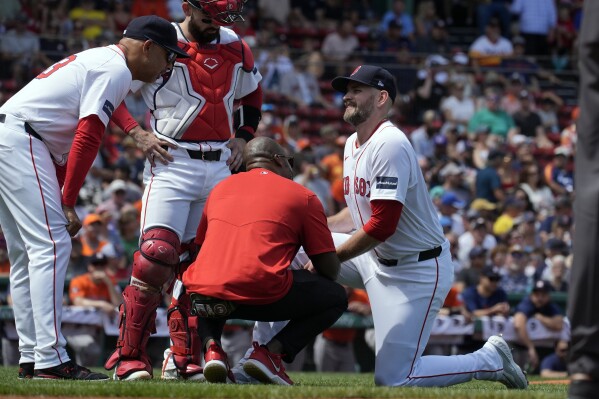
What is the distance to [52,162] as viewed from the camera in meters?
6.14

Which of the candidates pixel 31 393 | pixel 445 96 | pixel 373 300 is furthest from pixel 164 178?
pixel 445 96

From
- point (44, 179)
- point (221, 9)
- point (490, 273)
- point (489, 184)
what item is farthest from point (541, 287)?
point (44, 179)

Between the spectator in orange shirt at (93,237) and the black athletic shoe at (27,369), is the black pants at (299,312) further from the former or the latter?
the spectator in orange shirt at (93,237)

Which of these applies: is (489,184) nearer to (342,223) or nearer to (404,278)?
(342,223)

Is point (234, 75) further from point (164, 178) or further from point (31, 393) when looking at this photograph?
point (31, 393)

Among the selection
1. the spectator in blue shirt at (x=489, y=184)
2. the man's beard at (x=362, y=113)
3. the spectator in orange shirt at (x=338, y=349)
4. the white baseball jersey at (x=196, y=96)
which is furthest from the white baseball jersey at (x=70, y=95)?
the spectator in blue shirt at (x=489, y=184)

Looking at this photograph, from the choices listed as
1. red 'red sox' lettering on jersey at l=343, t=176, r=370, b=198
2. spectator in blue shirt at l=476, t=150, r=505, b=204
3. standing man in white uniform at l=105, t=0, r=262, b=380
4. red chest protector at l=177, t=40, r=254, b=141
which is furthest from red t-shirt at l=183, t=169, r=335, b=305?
spectator in blue shirt at l=476, t=150, r=505, b=204

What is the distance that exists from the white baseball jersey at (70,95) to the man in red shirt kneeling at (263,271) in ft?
2.58

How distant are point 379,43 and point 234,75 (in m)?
13.6

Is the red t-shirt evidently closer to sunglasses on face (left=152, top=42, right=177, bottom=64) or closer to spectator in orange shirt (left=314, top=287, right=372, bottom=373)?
sunglasses on face (left=152, top=42, right=177, bottom=64)

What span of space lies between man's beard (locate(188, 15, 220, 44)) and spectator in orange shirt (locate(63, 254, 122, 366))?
15.2 ft

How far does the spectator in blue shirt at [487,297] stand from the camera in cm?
1176

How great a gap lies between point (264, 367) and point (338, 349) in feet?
18.3

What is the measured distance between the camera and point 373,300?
6391 mm
